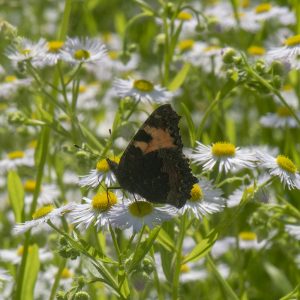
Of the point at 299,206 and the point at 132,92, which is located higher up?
the point at 132,92

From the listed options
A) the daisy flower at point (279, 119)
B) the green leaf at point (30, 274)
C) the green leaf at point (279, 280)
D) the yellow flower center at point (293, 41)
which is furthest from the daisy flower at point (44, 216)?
the daisy flower at point (279, 119)

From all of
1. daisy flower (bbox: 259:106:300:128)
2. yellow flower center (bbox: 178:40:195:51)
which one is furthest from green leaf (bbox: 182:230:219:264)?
yellow flower center (bbox: 178:40:195:51)

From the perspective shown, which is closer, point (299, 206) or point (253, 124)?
point (299, 206)

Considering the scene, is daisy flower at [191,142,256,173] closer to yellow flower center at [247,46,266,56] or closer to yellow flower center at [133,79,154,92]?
yellow flower center at [133,79,154,92]

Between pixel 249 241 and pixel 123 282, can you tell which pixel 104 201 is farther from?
pixel 249 241

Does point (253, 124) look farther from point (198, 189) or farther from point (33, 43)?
point (198, 189)

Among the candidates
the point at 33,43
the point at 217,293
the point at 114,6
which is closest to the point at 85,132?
the point at 33,43

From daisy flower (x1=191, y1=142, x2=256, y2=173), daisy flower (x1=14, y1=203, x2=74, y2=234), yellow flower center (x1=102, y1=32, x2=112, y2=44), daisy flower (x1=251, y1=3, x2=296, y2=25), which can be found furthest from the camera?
yellow flower center (x1=102, y1=32, x2=112, y2=44)
